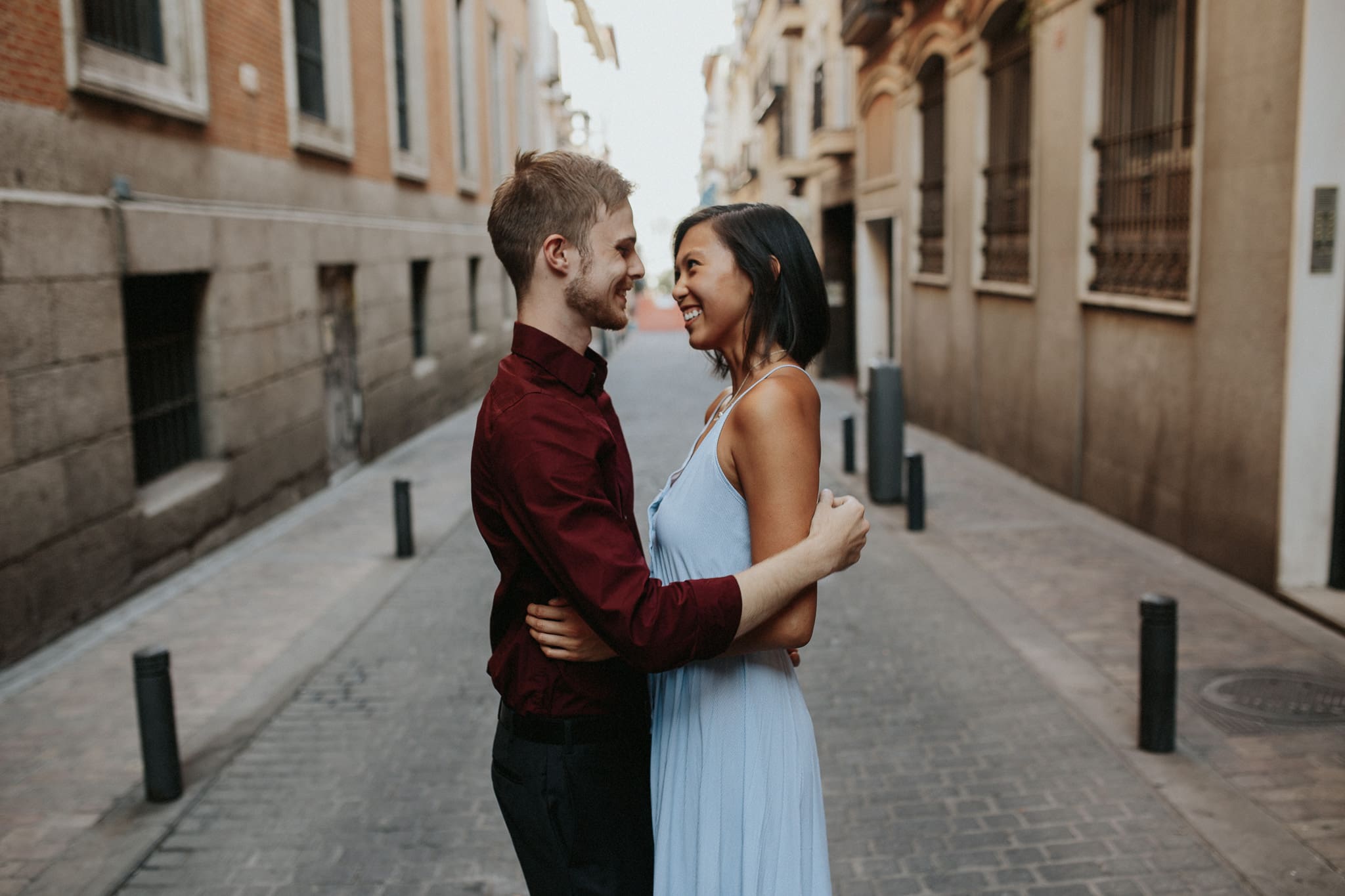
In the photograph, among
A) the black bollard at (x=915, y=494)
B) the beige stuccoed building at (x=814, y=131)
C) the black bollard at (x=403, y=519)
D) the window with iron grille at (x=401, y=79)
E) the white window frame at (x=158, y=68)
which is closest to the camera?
the white window frame at (x=158, y=68)

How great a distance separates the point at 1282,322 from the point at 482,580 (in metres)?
5.56

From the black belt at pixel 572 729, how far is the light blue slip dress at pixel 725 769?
14 cm

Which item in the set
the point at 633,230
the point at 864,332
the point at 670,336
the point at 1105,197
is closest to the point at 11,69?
the point at 633,230

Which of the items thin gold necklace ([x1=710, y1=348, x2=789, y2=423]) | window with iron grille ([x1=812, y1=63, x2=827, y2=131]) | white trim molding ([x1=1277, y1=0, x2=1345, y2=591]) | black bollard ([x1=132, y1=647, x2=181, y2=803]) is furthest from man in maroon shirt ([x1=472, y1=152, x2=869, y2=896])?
window with iron grille ([x1=812, y1=63, x2=827, y2=131])

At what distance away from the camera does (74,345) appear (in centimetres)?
711

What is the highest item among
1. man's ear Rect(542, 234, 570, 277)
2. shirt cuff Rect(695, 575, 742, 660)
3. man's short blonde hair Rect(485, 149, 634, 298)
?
man's short blonde hair Rect(485, 149, 634, 298)

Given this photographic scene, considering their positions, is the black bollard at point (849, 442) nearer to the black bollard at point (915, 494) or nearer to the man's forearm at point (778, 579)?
the black bollard at point (915, 494)

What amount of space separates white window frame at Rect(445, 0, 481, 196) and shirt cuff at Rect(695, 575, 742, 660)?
1883 cm

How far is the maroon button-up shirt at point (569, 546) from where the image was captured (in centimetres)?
188

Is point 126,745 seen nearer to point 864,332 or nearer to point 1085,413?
point 1085,413

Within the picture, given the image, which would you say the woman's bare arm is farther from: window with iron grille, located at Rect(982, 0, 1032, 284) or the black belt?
window with iron grille, located at Rect(982, 0, 1032, 284)

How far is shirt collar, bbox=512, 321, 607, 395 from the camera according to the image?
207cm

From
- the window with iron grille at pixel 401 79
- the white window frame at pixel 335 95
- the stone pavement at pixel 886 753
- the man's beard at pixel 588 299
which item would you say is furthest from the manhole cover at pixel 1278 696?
the window with iron grille at pixel 401 79

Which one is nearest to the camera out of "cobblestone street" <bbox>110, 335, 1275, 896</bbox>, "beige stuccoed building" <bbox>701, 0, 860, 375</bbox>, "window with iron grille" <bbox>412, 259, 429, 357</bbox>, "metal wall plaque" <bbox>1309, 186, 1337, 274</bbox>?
"cobblestone street" <bbox>110, 335, 1275, 896</bbox>
